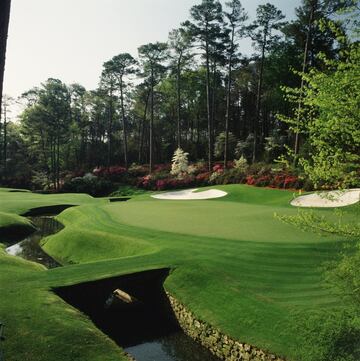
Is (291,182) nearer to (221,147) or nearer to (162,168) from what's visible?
(162,168)

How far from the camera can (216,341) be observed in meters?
11.2

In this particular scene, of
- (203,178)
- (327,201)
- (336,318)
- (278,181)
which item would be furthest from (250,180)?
(336,318)

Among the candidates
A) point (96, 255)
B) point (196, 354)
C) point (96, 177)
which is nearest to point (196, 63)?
point (96, 177)

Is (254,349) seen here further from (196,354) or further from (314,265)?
(314,265)

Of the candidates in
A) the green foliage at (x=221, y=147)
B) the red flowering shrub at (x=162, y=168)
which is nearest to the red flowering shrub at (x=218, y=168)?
the red flowering shrub at (x=162, y=168)

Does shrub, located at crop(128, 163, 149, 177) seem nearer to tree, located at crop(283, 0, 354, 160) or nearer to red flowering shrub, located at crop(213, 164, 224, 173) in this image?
red flowering shrub, located at crop(213, 164, 224, 173)

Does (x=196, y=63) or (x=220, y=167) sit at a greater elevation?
(x=196, y=63)

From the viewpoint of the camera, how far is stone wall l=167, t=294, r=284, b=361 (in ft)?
33.0

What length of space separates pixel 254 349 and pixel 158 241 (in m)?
9.43

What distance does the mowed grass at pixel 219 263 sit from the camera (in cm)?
1113

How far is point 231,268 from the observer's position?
578 inches

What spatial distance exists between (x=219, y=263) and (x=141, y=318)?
3.46 m

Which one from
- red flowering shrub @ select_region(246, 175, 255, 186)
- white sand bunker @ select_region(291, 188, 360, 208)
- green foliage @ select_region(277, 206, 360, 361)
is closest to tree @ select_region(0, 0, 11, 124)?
green foliage @ select_region(277, 206, 360, 361)

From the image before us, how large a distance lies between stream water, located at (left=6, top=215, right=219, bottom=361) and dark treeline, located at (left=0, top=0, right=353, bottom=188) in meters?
24.9
